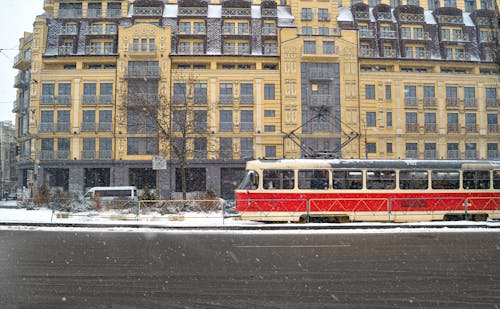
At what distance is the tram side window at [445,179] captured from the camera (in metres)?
18.5

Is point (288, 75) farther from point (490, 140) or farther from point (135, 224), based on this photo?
point (135, 224)

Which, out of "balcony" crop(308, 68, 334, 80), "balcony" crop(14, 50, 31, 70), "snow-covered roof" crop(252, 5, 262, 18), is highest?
"snow-covered roof" crop(252, 5, 262, 18)

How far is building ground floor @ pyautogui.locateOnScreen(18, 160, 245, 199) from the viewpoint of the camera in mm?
40031

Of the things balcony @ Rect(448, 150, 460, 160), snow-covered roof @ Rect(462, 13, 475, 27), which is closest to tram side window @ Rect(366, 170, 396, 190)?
balcony @ Rect(448, 150, 460, 160)

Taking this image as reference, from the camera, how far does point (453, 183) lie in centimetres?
1867

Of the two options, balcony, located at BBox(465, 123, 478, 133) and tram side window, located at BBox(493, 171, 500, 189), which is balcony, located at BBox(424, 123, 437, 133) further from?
tram side window, located at BBox(493, 171, 500, 189)

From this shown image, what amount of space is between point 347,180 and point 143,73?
29739 millimetres

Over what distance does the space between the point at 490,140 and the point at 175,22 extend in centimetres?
3851

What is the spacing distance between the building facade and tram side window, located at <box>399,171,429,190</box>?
2131 centimetres

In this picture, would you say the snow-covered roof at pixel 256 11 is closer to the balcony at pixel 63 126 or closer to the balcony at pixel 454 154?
the balcony at pixel 63 126

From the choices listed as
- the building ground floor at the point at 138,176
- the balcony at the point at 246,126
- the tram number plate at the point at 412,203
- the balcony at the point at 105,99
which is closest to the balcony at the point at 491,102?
the balcony at the point at 246,126

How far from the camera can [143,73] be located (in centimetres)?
4094

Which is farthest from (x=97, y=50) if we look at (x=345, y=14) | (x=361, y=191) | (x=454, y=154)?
(x=454, y=154)

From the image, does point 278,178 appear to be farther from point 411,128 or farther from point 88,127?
point 411,128
